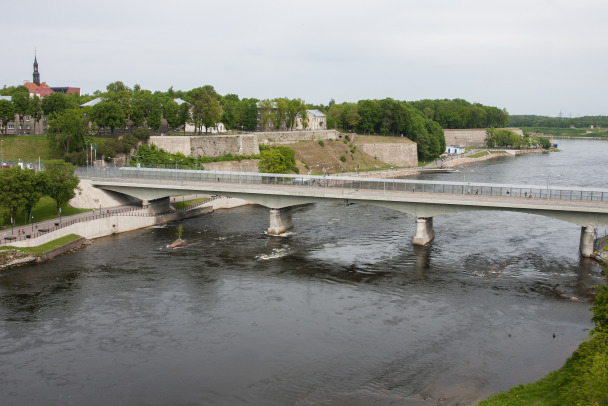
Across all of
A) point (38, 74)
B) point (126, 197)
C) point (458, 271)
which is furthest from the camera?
point (38, 74)

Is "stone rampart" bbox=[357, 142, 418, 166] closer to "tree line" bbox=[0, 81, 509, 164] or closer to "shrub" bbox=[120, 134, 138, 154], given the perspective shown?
"tree line" bbox=[0, 81, 509, 164]

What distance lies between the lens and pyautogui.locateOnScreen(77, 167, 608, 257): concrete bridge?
58.8 metres

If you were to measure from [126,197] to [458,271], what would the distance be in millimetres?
51495

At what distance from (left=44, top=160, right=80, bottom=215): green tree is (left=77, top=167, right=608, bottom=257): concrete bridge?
8.29m

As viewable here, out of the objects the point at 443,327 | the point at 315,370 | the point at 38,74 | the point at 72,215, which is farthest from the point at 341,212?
the point at 38,74

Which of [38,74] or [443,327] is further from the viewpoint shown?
[38,74]

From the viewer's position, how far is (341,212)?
9019 centimetres

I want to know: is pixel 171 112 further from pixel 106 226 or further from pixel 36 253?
pixel 36 253

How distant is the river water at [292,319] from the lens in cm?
3325

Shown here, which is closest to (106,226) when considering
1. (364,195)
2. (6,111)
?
(364,195)

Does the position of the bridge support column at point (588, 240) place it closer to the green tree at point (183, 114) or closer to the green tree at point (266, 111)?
the green tree at point (183, 114)

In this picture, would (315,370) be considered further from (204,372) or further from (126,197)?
(126,197)

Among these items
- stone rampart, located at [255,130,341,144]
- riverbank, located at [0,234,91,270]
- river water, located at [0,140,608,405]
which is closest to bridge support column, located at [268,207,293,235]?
river water, located at [0,140,608,405]

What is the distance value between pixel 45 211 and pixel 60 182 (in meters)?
4.78
